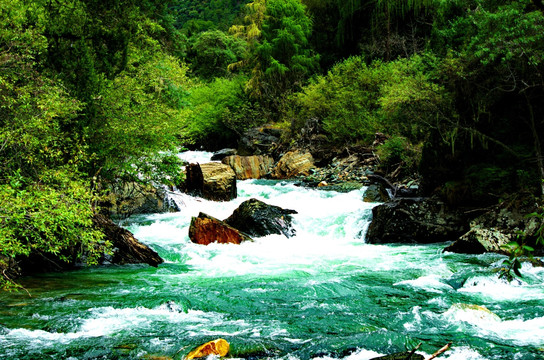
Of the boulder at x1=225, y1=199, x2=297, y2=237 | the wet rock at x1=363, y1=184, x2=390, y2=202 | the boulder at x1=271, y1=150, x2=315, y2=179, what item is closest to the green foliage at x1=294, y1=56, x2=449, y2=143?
the boulder at x1=271, y1=150, x2=315, y2=179

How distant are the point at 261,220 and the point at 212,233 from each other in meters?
1.87

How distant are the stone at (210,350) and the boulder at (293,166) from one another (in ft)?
64.2

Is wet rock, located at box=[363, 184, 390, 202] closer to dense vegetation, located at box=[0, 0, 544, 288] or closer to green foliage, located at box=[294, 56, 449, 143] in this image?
dense vegetation, located at box=[0, 0, 544, 288]

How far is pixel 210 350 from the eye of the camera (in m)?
5.45

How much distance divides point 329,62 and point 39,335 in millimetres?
32987

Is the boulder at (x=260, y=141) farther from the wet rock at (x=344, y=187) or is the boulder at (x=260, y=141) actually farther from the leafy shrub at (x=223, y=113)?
the wet rock at (x=344, y=187)

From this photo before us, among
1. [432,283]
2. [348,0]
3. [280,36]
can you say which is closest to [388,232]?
[432,283]

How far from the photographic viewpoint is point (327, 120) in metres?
27.0

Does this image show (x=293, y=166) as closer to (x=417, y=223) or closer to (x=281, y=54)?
(x=417, y=223)

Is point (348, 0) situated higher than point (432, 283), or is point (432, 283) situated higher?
point (348, 0)

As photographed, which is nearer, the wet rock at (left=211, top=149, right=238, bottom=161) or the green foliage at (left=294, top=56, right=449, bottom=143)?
the green foliage at (left=294, top=56, right=449, bottom=143)

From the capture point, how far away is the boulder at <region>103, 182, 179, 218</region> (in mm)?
16797

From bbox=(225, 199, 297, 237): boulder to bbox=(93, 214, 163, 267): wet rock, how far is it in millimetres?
3732

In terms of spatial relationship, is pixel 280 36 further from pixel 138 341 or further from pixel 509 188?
pixel 138 341
